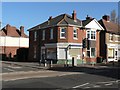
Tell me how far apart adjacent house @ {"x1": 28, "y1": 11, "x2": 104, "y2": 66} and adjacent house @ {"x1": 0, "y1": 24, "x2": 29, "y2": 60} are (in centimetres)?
1652

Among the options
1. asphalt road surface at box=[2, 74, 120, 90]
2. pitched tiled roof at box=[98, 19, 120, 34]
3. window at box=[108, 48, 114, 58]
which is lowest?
asphalt road surface at box=[2, 74, 120, 90]

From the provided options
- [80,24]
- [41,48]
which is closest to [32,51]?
Answer: [41,48]

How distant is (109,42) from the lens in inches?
1950

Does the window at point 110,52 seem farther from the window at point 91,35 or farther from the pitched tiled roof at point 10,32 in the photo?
the pitched tiled roof at point 10,32

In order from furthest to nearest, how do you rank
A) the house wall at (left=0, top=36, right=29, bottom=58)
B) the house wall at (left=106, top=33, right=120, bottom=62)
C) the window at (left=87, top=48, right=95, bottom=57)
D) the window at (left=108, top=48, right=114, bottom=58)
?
the house wall at (left=0, top=36, right=29, bottom=58) < the window at (left=108, top=48, right=114, bottom=58) < the house wall at (left=106, top=33, right=120, bottom=62) < the window at (left=87, top=48, right=95, bottom=57)

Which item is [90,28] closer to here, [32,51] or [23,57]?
[32,51]

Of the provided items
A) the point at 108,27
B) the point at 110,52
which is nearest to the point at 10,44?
the point at 108,27

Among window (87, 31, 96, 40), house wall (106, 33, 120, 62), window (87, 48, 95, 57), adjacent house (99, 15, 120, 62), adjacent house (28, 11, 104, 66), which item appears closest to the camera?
adjacent house (28, 11, 104, 66)

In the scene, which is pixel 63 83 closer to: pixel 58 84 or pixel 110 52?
pixel 58 84

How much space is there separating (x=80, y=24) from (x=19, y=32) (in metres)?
28.0

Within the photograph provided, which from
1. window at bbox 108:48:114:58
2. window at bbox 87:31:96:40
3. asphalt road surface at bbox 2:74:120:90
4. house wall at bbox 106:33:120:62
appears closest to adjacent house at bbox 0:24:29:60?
window at bbox 87:31:96:40

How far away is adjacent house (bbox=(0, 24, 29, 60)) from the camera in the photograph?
64.4 m

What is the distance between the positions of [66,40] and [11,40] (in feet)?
86.7

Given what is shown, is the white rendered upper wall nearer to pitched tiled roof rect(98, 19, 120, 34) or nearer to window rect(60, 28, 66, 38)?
pitched tiled roof rect(98, 19, 120, 34)
